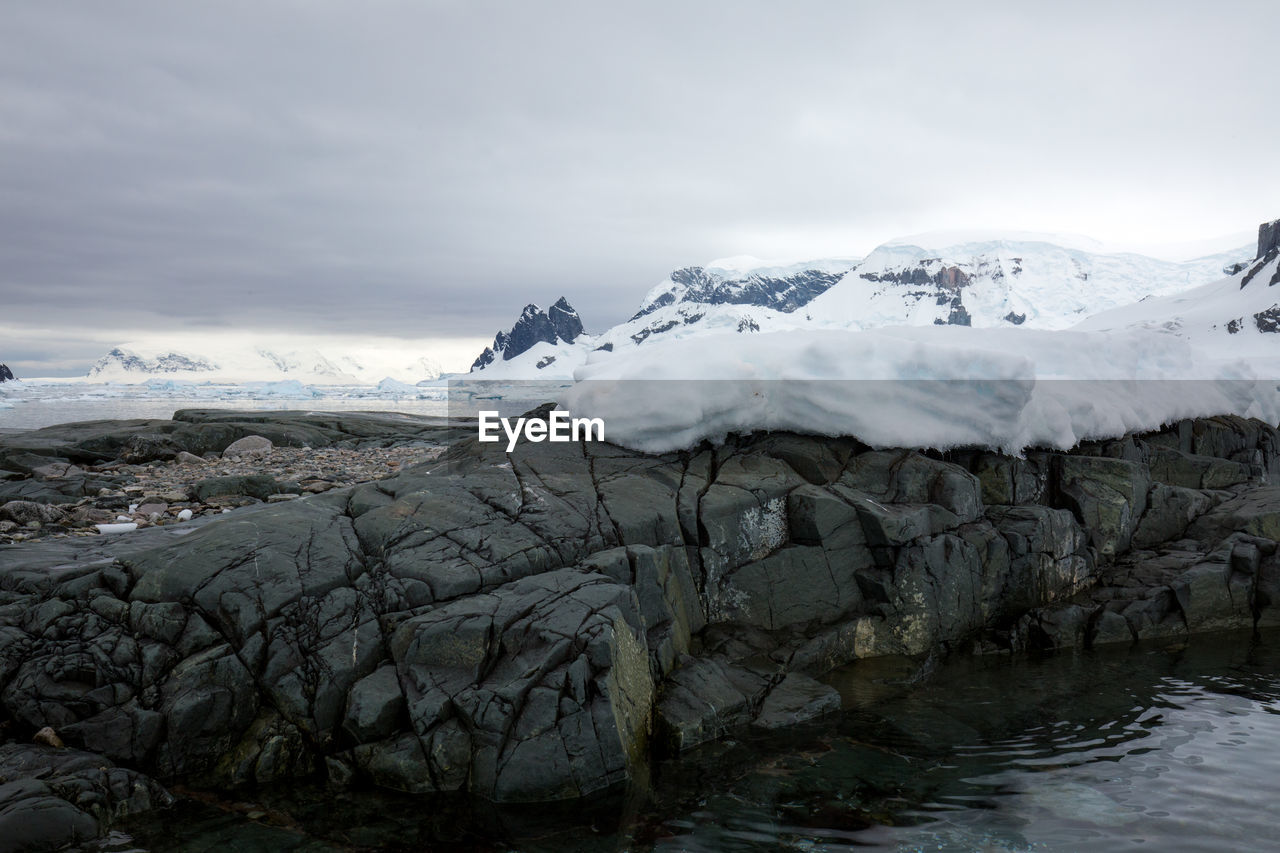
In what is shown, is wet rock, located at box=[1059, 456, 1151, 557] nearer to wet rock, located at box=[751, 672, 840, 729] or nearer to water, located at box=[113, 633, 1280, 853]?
water, located at box=[113, 633, 1280, 853]

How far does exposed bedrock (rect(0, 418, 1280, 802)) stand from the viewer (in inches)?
236

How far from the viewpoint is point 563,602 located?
667 cm

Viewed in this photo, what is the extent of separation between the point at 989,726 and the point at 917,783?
1.55m

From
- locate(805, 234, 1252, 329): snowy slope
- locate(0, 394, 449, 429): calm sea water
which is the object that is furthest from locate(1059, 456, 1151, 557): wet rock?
locate(805, 234, 1252, 329): snowy slope

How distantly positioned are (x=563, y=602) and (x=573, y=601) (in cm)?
9

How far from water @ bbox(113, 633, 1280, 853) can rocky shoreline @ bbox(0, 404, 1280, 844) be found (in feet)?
1.19

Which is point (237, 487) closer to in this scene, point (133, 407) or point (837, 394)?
point (837, 394)

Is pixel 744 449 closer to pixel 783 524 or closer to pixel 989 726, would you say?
pixel 783 524

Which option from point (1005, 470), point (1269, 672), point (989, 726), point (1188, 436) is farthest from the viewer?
point (1188, 436)

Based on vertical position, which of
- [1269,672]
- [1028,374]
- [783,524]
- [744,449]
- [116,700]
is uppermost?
[1028,374]

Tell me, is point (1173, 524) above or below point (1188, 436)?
below

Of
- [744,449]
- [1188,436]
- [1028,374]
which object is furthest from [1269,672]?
[1188,436]

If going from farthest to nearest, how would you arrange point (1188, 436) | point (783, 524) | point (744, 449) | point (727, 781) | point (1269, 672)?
1. point (1188, 436)
2. point (744, 449)
3. point (783, 524)
4. point (1269, 672)
5. point (727, 781)

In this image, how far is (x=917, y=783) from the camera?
5.98 meters
